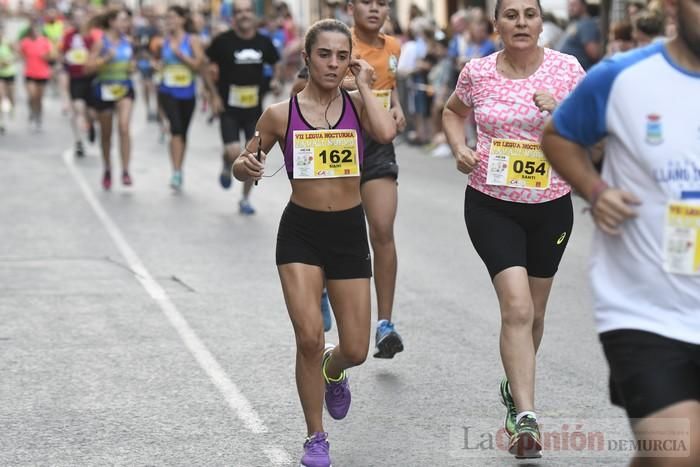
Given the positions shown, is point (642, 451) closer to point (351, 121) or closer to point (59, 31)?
point (351, 121)

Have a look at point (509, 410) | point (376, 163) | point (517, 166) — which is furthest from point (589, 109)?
point (376, 163)

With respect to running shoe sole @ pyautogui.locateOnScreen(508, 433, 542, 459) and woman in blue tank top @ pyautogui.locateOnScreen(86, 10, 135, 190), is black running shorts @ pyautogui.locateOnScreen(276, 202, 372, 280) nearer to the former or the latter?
running shoe sole @ pyautogui.locateOnScreen(508, 433, 542, 459)

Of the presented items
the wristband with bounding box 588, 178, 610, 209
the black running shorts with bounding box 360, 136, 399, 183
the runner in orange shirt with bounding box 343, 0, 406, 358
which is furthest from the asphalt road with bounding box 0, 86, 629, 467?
the wristband with bounding box 588, 178, 610, 209


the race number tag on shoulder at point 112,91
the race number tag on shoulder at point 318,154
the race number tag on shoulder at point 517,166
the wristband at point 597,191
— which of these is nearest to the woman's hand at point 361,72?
the race number tag on shoulder at point 318,154

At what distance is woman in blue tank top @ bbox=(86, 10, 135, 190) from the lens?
16.1 meters

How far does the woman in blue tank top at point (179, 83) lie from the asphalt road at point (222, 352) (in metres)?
1.40

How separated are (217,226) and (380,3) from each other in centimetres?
552

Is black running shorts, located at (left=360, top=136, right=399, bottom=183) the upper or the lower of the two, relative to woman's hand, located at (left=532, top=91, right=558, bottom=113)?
lower

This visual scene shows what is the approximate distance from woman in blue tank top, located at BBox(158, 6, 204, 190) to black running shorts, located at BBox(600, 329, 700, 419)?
12.1 m

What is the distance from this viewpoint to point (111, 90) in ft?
53.1

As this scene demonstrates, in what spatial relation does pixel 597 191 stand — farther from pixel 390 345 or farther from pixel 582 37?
pixel 582 37

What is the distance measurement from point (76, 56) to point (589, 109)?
52.6 ft

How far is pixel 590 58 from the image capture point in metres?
16.4

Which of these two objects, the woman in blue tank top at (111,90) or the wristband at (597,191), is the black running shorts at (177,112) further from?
the wristband at (597,191)
